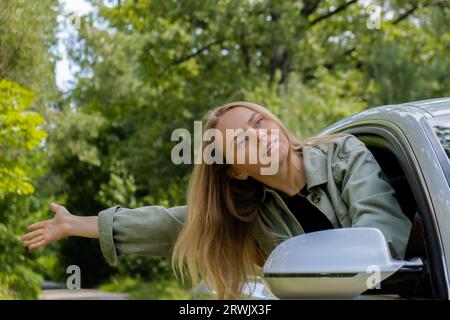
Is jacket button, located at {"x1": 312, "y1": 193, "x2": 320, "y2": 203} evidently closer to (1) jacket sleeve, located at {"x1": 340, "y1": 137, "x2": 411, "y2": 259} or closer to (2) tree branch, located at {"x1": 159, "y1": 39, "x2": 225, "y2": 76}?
(1) jacket sleeve, located at {"x1": 340, "y1": 137, "x2": 411, "y2": 259}

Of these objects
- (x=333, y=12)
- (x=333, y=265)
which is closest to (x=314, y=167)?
(x=333, y=265)

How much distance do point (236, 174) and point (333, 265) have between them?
88cm

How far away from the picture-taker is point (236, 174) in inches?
99.0

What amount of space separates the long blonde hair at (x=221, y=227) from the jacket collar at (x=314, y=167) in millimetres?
98

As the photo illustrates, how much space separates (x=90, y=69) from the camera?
1296 cm

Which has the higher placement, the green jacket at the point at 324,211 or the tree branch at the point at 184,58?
the tree branch at the point at 184,58

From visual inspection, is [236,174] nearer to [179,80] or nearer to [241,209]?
[241,209]

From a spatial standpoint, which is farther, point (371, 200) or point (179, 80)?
point (179, 80)

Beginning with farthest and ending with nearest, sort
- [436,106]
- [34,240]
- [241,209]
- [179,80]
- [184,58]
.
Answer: [179,80], [184,58], [241,209], [34,240], [436,106]

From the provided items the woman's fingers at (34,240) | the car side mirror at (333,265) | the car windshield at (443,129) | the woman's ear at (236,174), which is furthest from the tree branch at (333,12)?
the car side mirror at (333,265)

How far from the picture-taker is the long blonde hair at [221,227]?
94.5 inches

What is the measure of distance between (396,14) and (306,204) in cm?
1568

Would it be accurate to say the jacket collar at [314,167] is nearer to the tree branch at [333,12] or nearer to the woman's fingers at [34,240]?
the woman's fingers at [34,240]

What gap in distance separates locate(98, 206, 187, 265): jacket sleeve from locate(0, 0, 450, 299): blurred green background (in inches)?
303
